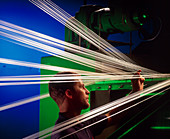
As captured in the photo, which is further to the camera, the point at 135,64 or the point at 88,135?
the point at 135,64

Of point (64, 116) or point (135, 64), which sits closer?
point (64, 116)

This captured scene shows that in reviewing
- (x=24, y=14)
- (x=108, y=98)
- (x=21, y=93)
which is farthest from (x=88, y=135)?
(x=24, y=14)

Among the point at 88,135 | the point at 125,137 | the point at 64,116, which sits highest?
the point at 125,137

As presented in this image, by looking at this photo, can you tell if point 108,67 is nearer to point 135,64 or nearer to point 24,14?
point 135,64

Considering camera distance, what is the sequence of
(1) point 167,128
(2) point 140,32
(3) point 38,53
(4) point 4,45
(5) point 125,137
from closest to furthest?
1. (5) point 125,137
2. (1) point 167,128
3. (2) point 140,32
4. (4) point 4,45
5. (3) point 38,53

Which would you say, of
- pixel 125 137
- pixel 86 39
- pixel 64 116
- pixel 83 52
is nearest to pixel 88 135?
pixel 64 116

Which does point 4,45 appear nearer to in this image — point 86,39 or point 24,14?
point 24,14

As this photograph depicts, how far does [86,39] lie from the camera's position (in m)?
2.69

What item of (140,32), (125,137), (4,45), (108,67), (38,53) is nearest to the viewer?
(125,137)

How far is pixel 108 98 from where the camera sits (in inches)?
97.6

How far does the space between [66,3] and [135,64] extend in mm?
1561

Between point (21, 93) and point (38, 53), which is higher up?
point (38, 53)

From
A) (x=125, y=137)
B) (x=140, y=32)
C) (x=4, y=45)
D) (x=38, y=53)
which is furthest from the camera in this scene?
(x=38, y=53)

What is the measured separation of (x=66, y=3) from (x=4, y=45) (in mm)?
1181
